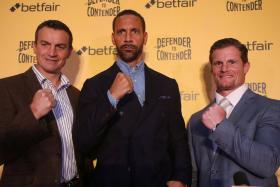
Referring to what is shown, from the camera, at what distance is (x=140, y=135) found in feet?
6.43

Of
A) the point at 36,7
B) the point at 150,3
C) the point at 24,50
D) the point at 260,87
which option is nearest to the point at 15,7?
the point at 36,7

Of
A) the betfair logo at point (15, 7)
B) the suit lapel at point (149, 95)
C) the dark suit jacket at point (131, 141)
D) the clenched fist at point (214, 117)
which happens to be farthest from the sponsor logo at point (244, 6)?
the betfair logo at point (15, 7)

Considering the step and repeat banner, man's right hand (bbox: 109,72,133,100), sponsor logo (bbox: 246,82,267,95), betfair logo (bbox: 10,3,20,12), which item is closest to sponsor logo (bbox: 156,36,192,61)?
the step and repeat banner

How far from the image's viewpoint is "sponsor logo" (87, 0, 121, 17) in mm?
2775

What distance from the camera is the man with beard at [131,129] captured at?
184 cm

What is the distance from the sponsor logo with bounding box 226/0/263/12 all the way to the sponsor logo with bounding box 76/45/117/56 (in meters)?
1.01

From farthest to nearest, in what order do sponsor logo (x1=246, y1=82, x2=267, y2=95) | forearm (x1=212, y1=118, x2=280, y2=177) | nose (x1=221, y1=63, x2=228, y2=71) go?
sponsor logo (x1=246, y1=82, x2=267, y2=95)
nose (x1=221, y1=63, x2=228, y2=71)
forearm (x1=212, y1=118, x2=280, y2=177)

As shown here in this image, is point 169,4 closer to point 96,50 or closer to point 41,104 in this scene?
point 96,50

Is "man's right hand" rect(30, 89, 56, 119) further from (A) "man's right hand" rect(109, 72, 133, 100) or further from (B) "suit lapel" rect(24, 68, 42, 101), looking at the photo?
(A) "man's right hand" rect(109, 72, 133, 100)

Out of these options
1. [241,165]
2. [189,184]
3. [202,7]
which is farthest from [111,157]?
[202,7]

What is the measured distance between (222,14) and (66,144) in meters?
1.64

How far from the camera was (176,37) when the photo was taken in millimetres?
2750

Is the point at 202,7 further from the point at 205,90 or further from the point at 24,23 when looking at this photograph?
the point at 24,23

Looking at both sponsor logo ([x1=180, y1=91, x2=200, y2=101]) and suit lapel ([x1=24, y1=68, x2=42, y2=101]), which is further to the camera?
sponsor logo ([x1=180, y1=91, x2=200, y2=101])
